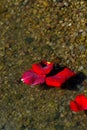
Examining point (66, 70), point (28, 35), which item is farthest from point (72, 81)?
point (28, 35)

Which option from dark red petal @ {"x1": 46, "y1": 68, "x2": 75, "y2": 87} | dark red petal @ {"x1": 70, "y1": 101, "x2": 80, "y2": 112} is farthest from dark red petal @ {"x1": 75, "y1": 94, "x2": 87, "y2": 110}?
dark red petal @ {"x1": 46, "y1": 68, "x2": 75, "y2": 87}

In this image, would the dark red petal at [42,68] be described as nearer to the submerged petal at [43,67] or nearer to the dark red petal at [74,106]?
the submerged petal at [43,67]

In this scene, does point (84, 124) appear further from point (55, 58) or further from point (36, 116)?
point (55, 58)

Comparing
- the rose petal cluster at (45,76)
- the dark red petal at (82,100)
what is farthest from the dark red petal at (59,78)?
the dark red petal at (82,100)

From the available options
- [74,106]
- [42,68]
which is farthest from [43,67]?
[74,106]

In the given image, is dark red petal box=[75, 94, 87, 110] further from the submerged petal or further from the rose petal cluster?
the submerged petal

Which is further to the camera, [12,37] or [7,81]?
[12,37]

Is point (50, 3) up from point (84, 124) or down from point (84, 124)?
up
